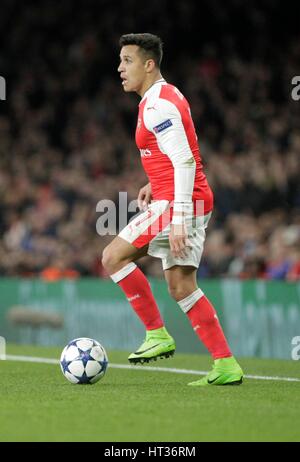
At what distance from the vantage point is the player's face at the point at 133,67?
7684 millimetres

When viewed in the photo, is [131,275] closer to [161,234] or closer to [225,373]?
[161,234]

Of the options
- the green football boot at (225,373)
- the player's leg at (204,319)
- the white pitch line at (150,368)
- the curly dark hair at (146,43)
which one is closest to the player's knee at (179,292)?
the player's leg at (204,319)

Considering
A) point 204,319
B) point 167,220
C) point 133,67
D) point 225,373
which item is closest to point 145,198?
point 167,220

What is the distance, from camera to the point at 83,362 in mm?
7543

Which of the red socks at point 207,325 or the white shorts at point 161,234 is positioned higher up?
the white shorts at point 161,234

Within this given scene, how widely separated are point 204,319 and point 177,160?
3.72ft

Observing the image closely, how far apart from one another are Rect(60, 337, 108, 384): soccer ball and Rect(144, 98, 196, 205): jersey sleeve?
125cm

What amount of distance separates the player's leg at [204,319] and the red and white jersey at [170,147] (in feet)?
1.68

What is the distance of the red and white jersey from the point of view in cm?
727

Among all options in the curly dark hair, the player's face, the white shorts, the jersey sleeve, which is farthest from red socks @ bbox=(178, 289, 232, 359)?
the curly dark hair

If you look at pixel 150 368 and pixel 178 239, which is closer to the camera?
pixel 178 239

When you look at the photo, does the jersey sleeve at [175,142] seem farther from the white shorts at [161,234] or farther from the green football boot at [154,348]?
the green football boot at [154,348]
